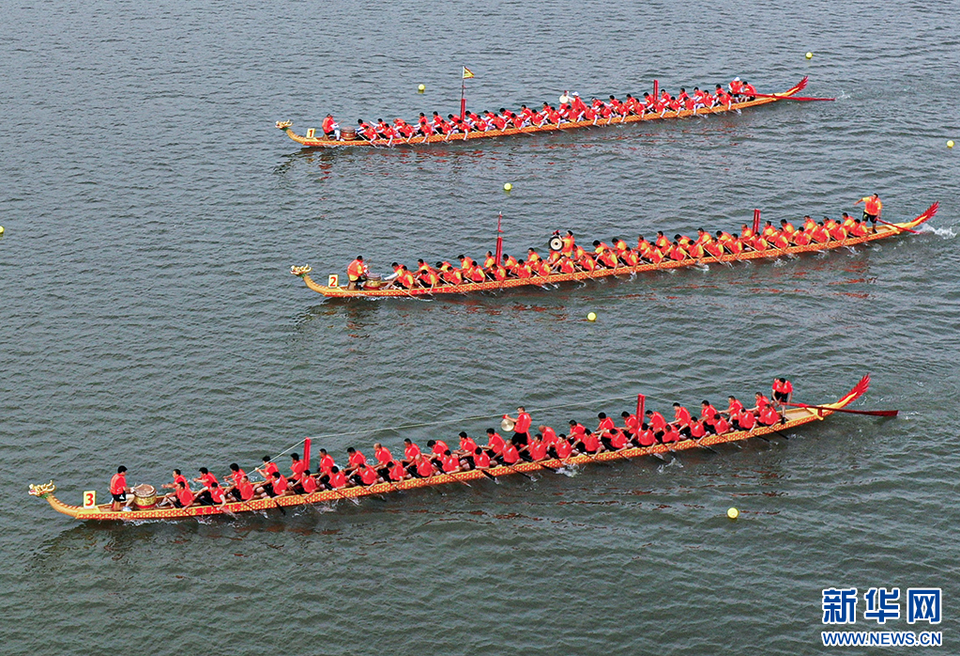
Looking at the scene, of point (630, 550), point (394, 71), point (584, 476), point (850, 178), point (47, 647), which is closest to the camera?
point (47, 647)

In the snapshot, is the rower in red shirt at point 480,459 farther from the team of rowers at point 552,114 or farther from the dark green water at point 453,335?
the team of rowers at point 552,114

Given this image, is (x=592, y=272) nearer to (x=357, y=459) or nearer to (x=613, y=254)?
(x=613, y=254)

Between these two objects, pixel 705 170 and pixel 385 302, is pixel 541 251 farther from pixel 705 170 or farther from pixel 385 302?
pixel 705 170

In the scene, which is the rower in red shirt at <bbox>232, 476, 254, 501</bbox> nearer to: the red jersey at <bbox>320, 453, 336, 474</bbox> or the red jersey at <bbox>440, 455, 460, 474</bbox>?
the red jersey at <bbox>320, 453, 336, 474</bbox>

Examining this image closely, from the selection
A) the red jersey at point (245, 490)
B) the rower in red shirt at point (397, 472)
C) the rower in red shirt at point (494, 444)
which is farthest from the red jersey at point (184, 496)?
the rower in red shirt at point (494, 444)

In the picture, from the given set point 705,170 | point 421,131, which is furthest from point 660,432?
point 421,131

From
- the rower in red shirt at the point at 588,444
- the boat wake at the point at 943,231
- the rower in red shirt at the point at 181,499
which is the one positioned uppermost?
the boat wake at the point at 943,231
